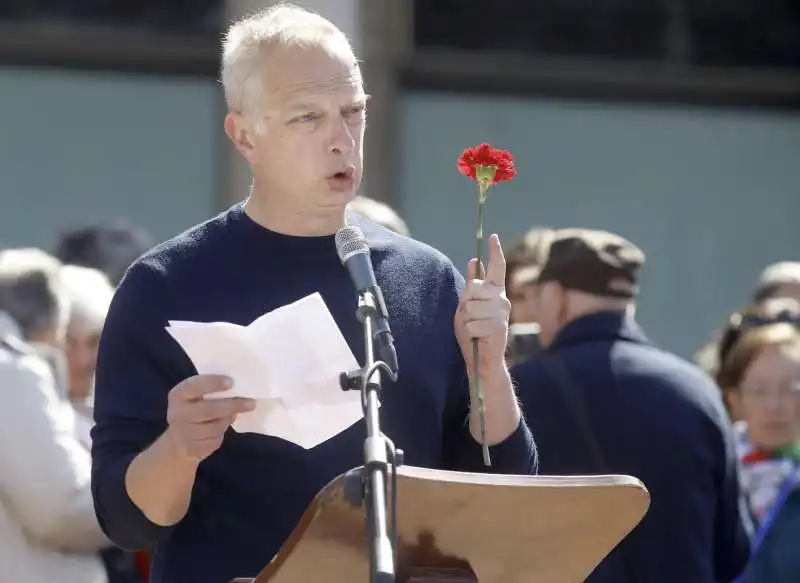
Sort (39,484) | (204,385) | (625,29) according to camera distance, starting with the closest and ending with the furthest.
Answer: (204,385) → (39,484) → (625,29)

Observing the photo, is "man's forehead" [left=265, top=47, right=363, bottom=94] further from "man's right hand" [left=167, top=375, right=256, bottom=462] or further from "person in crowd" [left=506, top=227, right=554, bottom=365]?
"person in crowd" [left=506, top=227, right=554, bottom=365]

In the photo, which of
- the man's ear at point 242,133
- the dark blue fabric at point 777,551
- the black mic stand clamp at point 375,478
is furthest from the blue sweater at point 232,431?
the dark blue fabric at point 777,551

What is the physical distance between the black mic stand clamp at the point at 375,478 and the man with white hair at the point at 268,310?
0.32m

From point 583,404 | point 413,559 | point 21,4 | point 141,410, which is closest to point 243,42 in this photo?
point 141,410

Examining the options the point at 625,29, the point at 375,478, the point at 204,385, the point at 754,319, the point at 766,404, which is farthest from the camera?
the point at 625,29

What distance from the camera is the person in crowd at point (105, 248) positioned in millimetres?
6289

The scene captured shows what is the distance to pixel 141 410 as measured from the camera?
9.91 feet

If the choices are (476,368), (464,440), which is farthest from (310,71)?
(464,440)

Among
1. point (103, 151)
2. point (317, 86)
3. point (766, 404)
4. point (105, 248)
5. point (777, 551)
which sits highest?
point (317, 86)

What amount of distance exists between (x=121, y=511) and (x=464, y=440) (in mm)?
614

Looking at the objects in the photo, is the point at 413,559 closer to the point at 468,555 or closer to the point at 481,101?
the point at 468,555

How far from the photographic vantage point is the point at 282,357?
2.76 metres

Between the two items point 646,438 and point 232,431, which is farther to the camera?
point 646,438

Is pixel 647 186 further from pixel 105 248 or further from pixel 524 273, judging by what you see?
pixel 105 248
